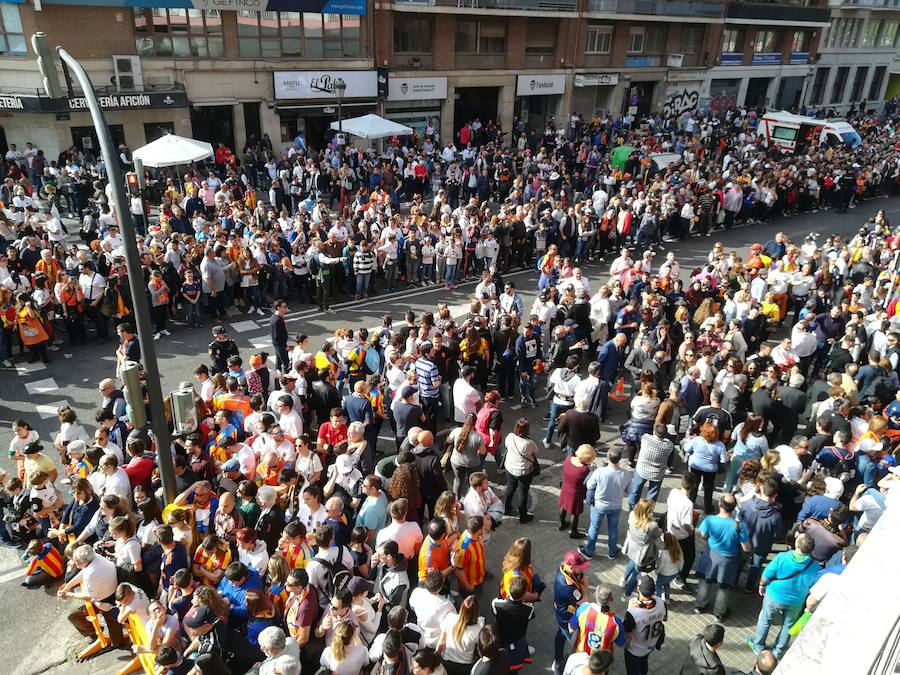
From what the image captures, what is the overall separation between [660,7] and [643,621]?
1572 inches

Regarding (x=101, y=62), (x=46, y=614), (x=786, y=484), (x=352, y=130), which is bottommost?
(x=46, y=614)

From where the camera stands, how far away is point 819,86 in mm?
53062

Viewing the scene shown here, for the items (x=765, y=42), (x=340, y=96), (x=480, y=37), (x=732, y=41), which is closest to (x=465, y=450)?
(x=340, y=96)

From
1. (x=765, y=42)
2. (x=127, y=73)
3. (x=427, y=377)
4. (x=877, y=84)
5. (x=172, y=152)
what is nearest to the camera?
(x=427, y=377)

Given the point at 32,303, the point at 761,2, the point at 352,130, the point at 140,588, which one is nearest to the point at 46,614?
the point at 140,588

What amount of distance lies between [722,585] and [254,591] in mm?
4536

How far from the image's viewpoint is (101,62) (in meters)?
22.1

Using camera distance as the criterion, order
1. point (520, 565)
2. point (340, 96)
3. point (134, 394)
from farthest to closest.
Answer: point (340, 96) < point (134, 394) < point (520, 565)

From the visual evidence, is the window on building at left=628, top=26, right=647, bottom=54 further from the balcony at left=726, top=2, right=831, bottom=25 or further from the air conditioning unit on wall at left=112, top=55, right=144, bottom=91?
the air conditioning unit on wall at left=112, top=55, right=144, bottom=91

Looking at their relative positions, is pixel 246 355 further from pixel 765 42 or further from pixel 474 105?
pixel 765 42

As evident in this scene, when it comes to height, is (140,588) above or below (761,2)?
below

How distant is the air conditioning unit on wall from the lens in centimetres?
2216

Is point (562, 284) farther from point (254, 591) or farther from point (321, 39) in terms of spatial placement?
point (321, 39)

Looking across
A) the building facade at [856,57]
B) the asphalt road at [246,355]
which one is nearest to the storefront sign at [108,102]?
the asphalt road at [246,355]
